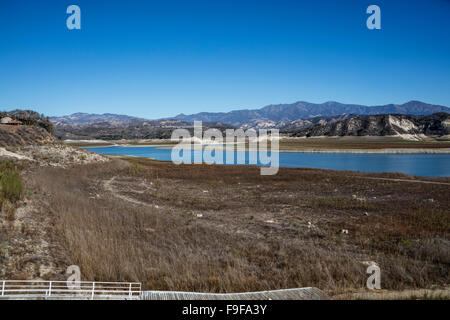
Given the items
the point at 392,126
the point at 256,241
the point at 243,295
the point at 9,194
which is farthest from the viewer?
the point at 392,126

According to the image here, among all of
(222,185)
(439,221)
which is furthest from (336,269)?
(222,185)

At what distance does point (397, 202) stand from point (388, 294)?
1616 cm

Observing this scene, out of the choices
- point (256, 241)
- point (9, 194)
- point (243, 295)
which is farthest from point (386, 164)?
point (9, 194)

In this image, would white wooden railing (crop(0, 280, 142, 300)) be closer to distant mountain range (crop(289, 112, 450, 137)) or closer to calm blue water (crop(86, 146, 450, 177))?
calm blue water (crop(86, 146, 450, 177))

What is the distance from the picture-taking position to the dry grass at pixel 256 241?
746 centimetres

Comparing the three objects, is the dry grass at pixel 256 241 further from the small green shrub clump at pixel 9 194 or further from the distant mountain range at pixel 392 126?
the distant mountain range at pixel 392 126

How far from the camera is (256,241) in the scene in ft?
36.9

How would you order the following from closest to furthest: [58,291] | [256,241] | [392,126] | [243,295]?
[58,291], [243,295], [256,241], [392,126]

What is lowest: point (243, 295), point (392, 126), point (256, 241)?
point (256, 241)

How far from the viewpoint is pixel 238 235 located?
12.1 meters

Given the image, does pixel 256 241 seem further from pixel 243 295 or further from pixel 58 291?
pixel 58 291

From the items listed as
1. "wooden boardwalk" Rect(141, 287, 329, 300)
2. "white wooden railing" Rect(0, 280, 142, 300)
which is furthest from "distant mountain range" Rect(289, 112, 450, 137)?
"white wooden railing" Rect(0, 280, 142, 300)

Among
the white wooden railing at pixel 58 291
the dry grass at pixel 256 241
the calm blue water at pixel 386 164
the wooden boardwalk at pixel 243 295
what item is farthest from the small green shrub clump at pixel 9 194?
the calm blue water at pixel 386 164
